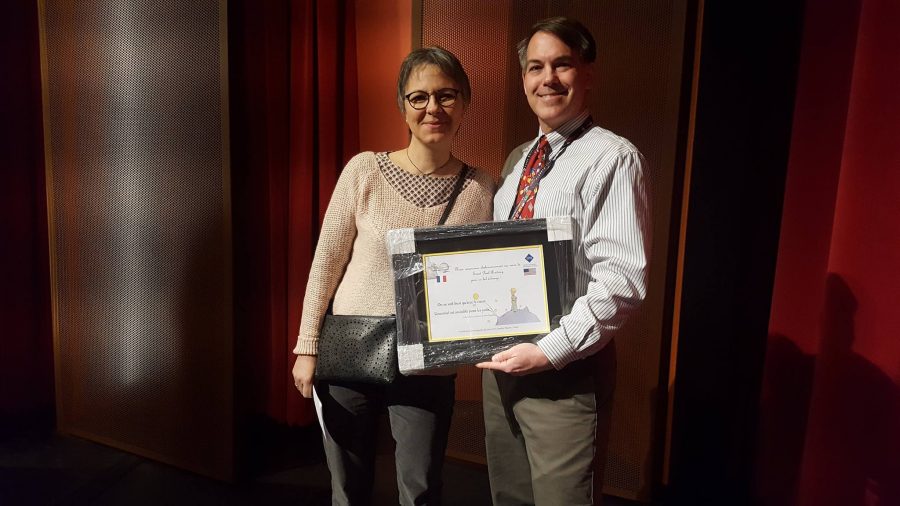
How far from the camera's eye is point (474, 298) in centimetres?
134

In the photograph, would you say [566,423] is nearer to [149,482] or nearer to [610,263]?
[610,263]

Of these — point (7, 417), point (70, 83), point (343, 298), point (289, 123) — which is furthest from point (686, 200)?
point (7, 417)

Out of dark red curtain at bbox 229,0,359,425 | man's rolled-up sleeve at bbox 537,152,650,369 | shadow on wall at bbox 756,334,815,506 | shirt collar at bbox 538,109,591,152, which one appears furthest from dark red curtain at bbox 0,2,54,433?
shadow on wall at bbox 756,334,815,506

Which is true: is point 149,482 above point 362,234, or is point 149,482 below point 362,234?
below

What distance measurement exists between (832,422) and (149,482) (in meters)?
2.62

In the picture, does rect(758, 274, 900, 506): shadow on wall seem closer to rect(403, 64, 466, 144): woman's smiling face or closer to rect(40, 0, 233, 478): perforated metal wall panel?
rect(403, 64, 466, 144): woman's smiling face

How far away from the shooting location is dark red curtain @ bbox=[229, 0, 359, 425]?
2.60 metres

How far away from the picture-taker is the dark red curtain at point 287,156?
102 inches

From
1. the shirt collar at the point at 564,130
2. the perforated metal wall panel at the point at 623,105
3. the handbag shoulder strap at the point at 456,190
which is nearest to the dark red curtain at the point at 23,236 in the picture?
the perforated metal wall panel at the point at 623,105

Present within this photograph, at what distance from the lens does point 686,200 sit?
2.11 metres

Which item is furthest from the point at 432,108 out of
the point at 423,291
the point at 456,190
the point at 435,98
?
the point at 423,291

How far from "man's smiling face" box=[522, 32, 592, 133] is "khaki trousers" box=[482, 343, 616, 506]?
61 cm

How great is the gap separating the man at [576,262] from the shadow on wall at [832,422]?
84 cm

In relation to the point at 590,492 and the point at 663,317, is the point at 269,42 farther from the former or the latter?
the point at 590,492
